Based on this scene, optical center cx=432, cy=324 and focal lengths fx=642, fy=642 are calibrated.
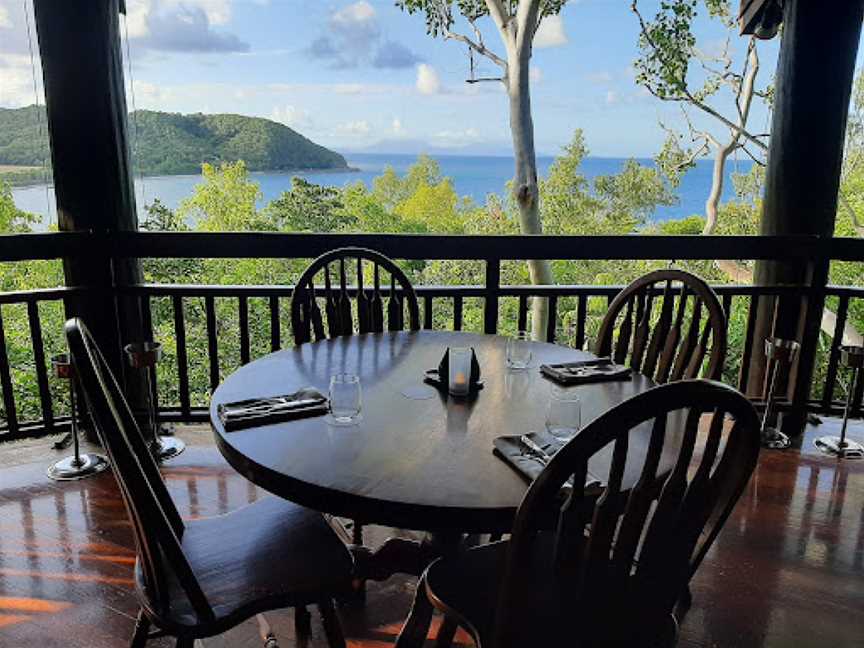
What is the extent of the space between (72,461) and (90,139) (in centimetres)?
150

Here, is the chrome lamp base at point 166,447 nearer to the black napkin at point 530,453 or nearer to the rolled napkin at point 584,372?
the rolled napkin at point 584,372

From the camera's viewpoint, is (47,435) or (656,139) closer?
(47,435)

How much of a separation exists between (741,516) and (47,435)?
322 centimetres

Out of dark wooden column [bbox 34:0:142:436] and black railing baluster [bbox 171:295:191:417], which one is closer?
dark wooden column [bbox 34:0:142:436]

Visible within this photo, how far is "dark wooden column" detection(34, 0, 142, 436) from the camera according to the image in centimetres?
293

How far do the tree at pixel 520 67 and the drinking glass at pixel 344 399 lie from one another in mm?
7667

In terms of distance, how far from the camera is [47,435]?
10.5 ft

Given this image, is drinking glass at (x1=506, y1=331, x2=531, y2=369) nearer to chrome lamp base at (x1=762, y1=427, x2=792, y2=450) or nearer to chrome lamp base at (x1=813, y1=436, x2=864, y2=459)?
chrome lamp base at (x1=762, y1=427, x2=792, y2=450)

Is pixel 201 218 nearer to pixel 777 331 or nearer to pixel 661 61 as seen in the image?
pixel 661 61

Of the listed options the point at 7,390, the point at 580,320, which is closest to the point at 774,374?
the point at 580,320

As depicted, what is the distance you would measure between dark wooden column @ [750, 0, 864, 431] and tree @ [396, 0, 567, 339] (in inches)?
218

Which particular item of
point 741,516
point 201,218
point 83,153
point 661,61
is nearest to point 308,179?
point 201,218

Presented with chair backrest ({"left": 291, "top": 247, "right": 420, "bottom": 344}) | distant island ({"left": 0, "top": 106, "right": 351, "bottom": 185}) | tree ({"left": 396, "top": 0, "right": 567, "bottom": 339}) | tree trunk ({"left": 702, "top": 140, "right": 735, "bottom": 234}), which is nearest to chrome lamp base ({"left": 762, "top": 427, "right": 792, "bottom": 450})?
chair backrest ({"left": 291, "top": 247, "right": 420, "bottom": 344})

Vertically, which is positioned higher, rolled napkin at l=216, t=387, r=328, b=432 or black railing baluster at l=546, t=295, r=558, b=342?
rolled napkin at l=216, t=387, r=328, b=432
